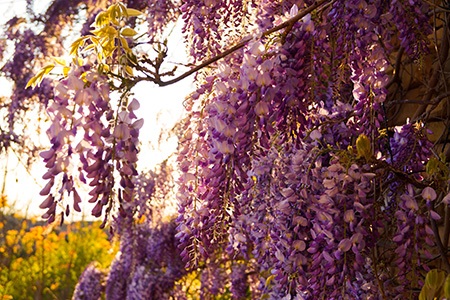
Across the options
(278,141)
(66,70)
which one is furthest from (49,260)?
(66,70)

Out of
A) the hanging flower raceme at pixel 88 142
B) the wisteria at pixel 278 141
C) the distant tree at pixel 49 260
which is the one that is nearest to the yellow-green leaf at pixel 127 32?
the wisteria at pixel 278 141

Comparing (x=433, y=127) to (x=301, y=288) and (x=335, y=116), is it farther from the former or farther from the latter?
(x=301, y=288)

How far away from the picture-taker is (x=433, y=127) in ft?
8.86

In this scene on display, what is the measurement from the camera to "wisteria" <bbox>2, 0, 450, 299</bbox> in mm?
1397

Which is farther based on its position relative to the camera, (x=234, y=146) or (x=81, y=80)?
(x=234, y=146)

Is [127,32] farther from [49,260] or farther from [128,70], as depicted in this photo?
[49,260]

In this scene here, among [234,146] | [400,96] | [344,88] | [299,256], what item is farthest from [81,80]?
[400,96]

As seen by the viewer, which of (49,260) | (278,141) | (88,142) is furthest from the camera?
(49,260)

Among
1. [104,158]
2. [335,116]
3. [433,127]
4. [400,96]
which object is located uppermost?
[400,96]

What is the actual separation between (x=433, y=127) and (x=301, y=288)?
1.11 meters

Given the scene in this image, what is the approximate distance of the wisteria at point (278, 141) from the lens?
1.40 m

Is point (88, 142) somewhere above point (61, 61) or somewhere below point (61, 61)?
below

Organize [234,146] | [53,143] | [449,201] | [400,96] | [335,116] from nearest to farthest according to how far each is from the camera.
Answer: [53,143], [234,146], [449,201], [335,116], [400,96]

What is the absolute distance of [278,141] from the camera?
7.18 ft
